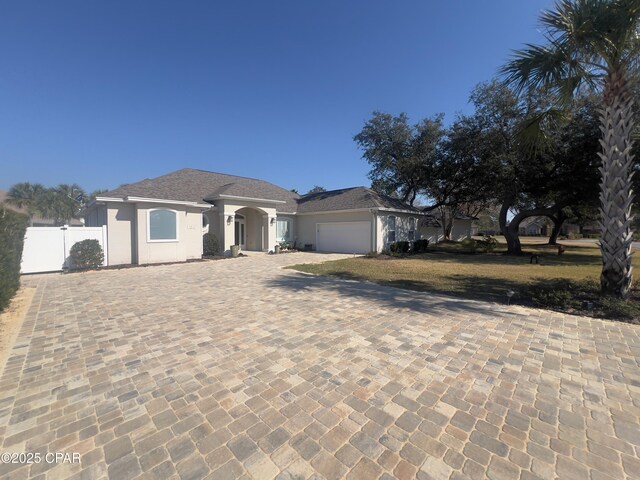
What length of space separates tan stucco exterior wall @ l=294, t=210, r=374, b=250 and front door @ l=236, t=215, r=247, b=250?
4.32 metres

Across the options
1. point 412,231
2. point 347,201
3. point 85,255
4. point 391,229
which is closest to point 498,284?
point 391,229

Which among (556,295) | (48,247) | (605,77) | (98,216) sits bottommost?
(556,295)

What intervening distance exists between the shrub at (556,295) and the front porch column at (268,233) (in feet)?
49.9

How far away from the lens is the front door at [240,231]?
70.5 feet

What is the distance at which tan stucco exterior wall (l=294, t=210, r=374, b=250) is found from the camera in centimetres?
2048

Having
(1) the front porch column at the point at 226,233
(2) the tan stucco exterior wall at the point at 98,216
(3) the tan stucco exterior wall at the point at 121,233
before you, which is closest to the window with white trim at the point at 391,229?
(1) the front porch column at the point at 226,233

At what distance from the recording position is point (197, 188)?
19078 millimetres

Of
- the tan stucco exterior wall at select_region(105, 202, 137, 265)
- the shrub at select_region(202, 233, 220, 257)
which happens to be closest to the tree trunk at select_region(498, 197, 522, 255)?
the shrub at select_region(202, 233, 220, 257)

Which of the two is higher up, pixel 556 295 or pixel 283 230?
pixel 283 230

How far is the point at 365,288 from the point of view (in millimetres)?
8891

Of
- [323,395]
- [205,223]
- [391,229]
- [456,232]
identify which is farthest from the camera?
[456,232]

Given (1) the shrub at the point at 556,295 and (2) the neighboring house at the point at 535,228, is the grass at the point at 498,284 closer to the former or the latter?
(1) the shrub at the point at 556,295

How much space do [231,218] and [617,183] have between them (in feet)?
55.3

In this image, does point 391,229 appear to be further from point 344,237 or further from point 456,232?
point 456,232
